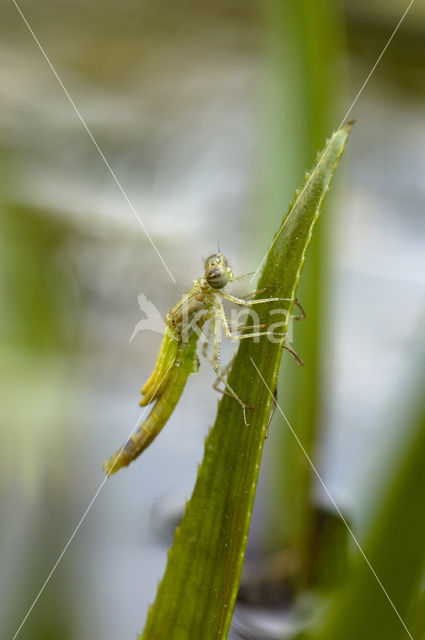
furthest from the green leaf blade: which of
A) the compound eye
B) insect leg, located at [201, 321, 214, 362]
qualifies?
insect leg, located at [201, 321, 214, 362]

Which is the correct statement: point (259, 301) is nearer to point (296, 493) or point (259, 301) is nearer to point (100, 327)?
point (296, 493)

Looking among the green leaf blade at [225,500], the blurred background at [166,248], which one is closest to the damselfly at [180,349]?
the blurred background at [166,248]

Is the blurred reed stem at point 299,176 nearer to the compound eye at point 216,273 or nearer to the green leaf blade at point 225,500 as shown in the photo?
the compound eye at point 216,273

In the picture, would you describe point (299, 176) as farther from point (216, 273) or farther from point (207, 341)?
point (207, 341)

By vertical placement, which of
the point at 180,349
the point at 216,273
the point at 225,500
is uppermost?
the point at 216,273

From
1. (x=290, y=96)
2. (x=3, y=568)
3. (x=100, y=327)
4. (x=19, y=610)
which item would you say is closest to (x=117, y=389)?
(x=100, y=327)

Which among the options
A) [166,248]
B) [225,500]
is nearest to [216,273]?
[225,500]

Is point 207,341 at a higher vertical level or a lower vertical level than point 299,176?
lower

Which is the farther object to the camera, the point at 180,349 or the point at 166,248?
the point at 166,248
